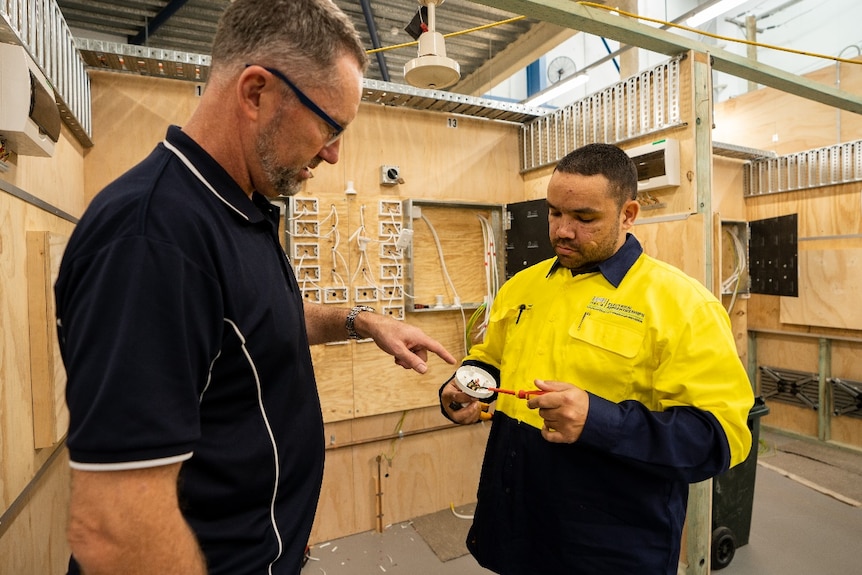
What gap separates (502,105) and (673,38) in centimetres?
106

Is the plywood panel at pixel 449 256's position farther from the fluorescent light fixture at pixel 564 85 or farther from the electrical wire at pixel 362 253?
the fluorescent light fixture at pixel 564 85

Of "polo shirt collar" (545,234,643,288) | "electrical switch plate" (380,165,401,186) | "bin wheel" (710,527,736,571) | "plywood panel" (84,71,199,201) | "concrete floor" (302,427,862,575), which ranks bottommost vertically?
"concrete floor" (302,427,862,575)

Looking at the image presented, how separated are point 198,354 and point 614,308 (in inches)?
41.0

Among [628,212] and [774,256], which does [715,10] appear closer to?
[774,256]

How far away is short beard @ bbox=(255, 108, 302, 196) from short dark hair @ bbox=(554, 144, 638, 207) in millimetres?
861

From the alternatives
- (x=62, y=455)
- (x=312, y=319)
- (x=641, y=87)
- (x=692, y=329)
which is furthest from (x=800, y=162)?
(x=62, y=455)

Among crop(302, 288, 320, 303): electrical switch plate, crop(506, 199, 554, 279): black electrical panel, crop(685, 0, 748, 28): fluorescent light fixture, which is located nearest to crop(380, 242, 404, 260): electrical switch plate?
crop(302, 288, 320, 303): electrical switch plate

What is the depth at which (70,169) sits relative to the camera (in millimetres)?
2018

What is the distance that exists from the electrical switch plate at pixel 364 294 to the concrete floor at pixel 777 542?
1343 mm

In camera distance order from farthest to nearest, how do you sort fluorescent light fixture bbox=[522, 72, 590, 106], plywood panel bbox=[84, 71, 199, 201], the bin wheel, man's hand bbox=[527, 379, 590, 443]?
fluorescent light fixture bbox=[522, 72, 590, 106]
the bin wheel
plywood panel bbox=[84, 71, 199, 201]
man's hand bbox=[527, 379, 590, 443]

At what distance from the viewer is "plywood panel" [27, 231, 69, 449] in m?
1.40

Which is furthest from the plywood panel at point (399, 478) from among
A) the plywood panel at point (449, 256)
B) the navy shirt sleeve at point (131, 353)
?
the navy shirt sleeve at point (131, 353)

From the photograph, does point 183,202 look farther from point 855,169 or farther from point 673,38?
point 855,169

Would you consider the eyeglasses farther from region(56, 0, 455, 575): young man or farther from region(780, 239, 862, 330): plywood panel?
region(780, 239, 862, 330): plywood panel
